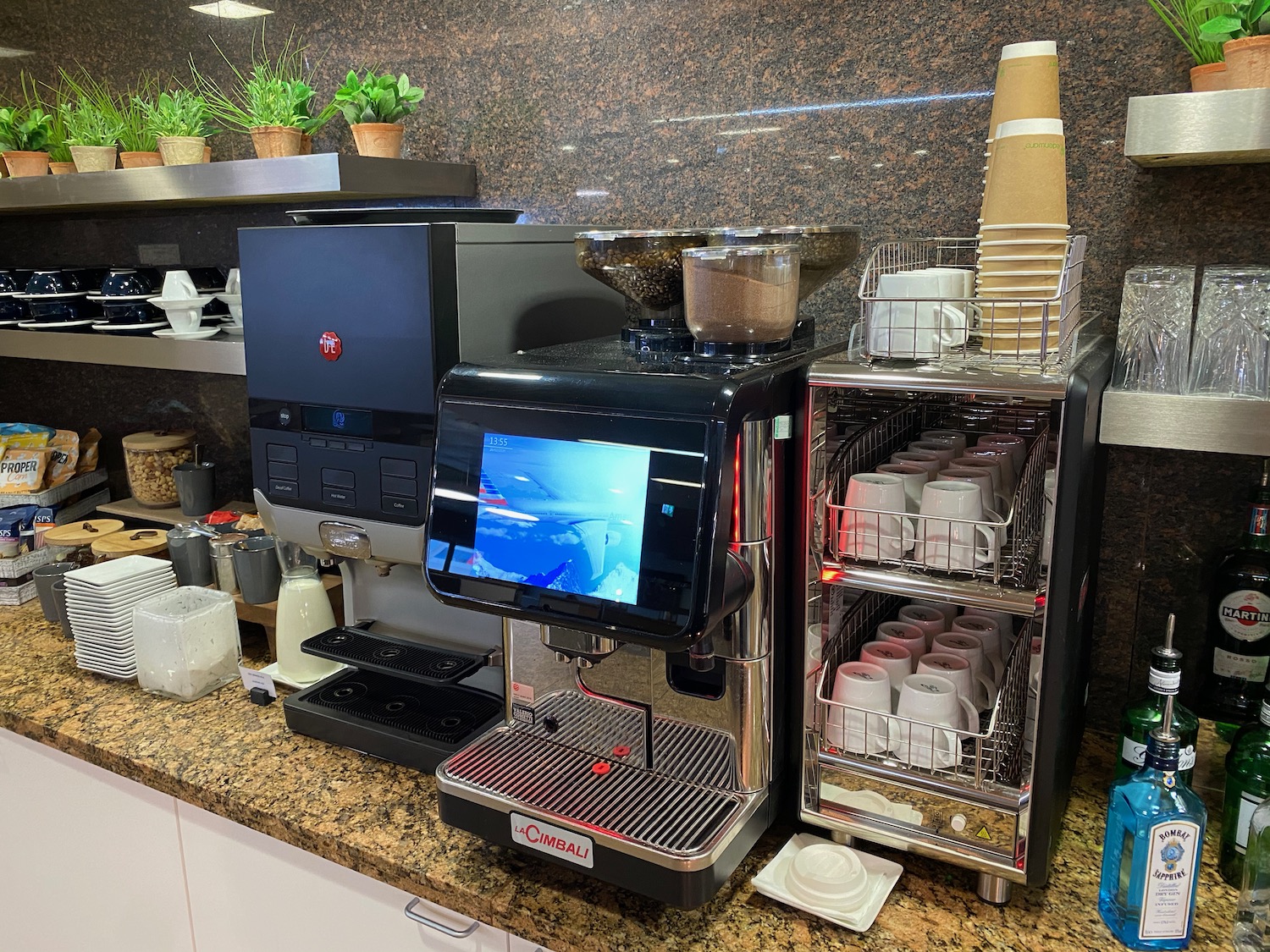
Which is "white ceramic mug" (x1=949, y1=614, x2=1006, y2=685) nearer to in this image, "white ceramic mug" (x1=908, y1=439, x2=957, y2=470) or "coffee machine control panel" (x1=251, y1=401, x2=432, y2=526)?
"white ceramic mug" (x1=908, y1=439, x2=957, y2=470)

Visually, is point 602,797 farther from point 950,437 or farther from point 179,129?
point 179,129

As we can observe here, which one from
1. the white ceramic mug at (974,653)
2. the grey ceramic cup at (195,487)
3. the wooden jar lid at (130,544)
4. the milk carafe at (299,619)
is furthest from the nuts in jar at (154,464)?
the white ceramic mug at (974,653)

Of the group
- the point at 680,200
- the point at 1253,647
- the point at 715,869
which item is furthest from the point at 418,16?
the point at 1253,647

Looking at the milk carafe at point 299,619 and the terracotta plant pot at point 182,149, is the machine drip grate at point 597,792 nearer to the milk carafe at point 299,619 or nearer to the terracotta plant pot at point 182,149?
the milk carafe at point 299,619

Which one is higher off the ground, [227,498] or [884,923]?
[227,498]

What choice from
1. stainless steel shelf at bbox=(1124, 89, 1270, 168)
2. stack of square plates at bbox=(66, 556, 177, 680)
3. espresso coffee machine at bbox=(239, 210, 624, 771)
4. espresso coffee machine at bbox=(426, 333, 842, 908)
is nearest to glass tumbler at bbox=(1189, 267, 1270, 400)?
stainless steel shelf at bbox=(1124, 89, 1270, 168)

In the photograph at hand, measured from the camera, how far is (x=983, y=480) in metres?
1.08

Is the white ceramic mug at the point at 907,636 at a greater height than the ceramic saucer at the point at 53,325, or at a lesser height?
lesser

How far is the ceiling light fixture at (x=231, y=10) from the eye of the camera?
204 centimetres

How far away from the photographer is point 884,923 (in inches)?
41.3

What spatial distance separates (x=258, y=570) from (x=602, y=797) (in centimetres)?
92

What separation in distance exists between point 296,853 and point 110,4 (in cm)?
200

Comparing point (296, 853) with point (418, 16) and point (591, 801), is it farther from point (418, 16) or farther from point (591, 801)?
point (418, 16)

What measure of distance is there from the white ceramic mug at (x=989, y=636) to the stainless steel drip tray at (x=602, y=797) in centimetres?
31
